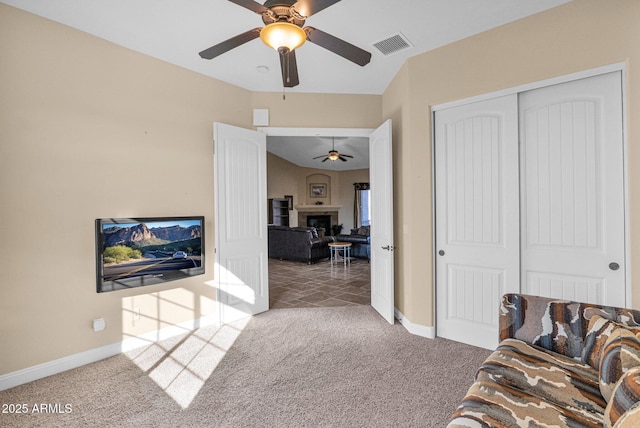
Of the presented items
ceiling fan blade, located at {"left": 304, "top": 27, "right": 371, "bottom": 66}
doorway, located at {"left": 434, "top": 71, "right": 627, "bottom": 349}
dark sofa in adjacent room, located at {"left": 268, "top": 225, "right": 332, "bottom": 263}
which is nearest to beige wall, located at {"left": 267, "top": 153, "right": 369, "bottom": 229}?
dark sofa in adjacent room, located at {"left": 268, "top": 225, "right": 332, "bottom": 263}

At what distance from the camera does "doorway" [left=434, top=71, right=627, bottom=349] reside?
94.5 inches

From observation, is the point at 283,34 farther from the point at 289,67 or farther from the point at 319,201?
the point at 319,201

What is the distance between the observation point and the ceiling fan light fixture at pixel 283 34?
187 cm

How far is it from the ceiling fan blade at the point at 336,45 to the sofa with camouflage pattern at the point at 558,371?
193 cm

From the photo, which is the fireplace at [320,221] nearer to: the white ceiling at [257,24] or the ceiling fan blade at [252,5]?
the white ceiling at [257,24]

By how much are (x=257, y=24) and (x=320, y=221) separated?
32.9ft

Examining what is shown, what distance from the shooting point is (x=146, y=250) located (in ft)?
10.2

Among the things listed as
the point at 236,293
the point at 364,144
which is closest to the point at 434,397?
the point at 236,293

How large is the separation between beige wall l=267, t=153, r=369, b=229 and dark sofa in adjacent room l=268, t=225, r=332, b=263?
9.79 feet

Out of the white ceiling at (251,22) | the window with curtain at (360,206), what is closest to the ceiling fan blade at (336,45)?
the white ceiling at (251,22)

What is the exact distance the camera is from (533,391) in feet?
4.94

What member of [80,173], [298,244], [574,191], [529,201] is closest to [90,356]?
[80,173]

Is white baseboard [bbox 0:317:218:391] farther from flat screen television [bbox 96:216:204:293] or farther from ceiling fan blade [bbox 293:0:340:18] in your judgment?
ceiling fan blade [bbox 293:0:340:18]

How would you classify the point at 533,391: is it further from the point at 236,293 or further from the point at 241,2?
the point at 236,293
